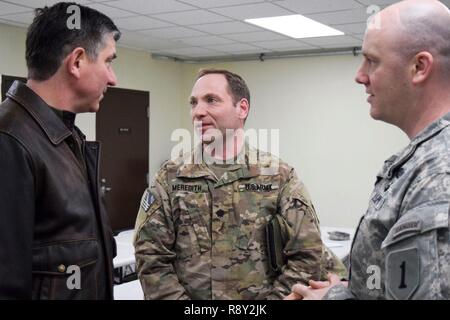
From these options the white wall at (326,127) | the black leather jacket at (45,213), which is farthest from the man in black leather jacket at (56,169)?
the white wall at (326,127)

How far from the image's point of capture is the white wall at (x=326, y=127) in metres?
6.34

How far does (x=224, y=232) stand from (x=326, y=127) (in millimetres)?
5105

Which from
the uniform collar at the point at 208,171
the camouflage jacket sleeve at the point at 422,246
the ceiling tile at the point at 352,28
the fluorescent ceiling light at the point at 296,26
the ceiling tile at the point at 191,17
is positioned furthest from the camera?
the ceiling tile at the point at 352,28

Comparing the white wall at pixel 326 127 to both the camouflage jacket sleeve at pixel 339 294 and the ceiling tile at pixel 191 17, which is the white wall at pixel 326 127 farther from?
the camouflage jacket sleeve at pixel 339 294

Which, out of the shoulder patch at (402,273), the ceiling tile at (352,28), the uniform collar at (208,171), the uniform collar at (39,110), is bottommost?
the shoulder patch at (402,273)

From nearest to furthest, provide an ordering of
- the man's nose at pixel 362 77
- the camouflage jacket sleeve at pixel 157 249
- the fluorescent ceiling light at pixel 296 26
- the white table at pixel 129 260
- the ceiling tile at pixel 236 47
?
the man's nose at pixel 362 77
the camouflage jacket sleeve at pixel 157 249
the white table at pixel 129 260
the fluorescent ceiling light at pixel 296 26
the ceiling tile at pixel 236 47

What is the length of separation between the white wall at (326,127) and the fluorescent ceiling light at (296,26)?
1.10 meters

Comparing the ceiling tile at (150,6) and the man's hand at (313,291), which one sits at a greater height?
the ceiling tile at (150,6)

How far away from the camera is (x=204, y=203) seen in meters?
1.74

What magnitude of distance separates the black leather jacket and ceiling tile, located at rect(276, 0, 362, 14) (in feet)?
10.6

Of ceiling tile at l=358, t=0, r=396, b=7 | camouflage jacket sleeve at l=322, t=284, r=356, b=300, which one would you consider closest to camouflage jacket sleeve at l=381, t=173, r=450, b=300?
camouflage jacket sleeve at l=322, t=284, r=356, b=300

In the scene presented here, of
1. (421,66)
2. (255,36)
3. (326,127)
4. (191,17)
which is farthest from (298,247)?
(326,127)
